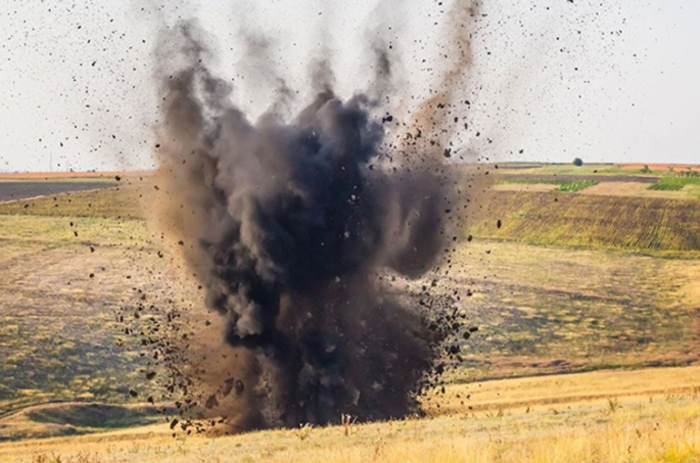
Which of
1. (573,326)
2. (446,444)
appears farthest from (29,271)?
(446,444)

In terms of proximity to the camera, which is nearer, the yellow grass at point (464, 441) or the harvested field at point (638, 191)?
the yellow grass at point (464, 441)

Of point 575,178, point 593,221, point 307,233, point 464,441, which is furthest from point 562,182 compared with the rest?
point 464,441

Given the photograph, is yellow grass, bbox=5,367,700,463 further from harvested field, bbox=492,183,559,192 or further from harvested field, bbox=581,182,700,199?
harvested field, bbox=492,183,559,192

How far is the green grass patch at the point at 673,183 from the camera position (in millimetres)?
149500

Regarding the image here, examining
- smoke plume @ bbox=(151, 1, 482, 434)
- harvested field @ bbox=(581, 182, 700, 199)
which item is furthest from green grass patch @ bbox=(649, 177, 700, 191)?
smoke plume @ bbox=(151, 1, 482, 434)

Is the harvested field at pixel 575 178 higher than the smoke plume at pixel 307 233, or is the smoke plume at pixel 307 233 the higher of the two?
the smoke plume at pixel 307 233

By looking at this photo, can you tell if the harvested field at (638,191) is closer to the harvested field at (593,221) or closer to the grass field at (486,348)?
the harvested field at (593,221)

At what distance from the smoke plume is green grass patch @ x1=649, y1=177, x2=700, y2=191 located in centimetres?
11409

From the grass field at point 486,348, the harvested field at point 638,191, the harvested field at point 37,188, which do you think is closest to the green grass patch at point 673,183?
the harvested field at point 638,191

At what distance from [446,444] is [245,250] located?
61.0 ft

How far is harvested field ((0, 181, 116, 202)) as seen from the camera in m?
153

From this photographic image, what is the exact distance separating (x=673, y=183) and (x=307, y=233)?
12521cm

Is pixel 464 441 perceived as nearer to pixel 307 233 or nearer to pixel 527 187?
pixel 307 233

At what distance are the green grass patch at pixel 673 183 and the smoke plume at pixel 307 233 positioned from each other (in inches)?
4492
